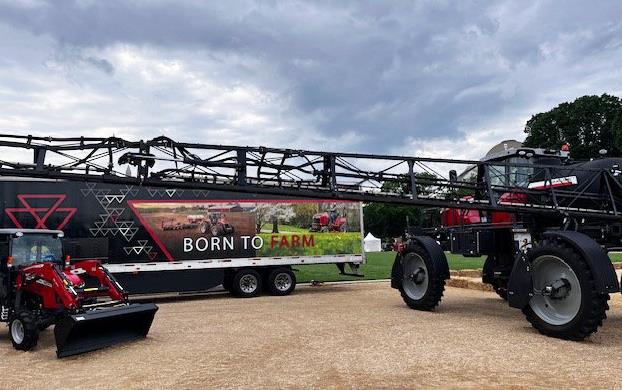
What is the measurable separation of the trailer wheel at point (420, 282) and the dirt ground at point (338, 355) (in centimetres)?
29

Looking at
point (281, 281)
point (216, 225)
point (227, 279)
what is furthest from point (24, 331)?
point (281, 281)

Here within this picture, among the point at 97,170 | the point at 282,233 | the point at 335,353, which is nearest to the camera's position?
the point at 335,353

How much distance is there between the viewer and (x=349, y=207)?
1817 centimetres

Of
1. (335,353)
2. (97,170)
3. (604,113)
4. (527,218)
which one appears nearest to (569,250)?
(527,218)

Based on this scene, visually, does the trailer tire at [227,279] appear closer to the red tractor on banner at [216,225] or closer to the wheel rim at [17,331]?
the red tractor on banner at [216,225]

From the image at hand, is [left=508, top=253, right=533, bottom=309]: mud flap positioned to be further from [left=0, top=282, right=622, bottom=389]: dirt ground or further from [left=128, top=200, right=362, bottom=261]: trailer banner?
[left=128, top=200, right=362, bottom=261]: trailer banner

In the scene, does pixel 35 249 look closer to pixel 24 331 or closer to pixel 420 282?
pixel 24 331

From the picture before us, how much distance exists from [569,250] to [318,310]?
597 centimetres

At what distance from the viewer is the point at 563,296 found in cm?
876

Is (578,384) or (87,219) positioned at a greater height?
(87,219)

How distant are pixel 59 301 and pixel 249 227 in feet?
26.4

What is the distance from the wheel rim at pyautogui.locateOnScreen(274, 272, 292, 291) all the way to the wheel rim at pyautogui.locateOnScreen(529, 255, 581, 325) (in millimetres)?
9096

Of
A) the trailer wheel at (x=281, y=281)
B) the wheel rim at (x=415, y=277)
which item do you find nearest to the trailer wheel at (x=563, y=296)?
the wheel rim at (x=415, y=277)

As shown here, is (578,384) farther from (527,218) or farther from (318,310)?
(318,310)
